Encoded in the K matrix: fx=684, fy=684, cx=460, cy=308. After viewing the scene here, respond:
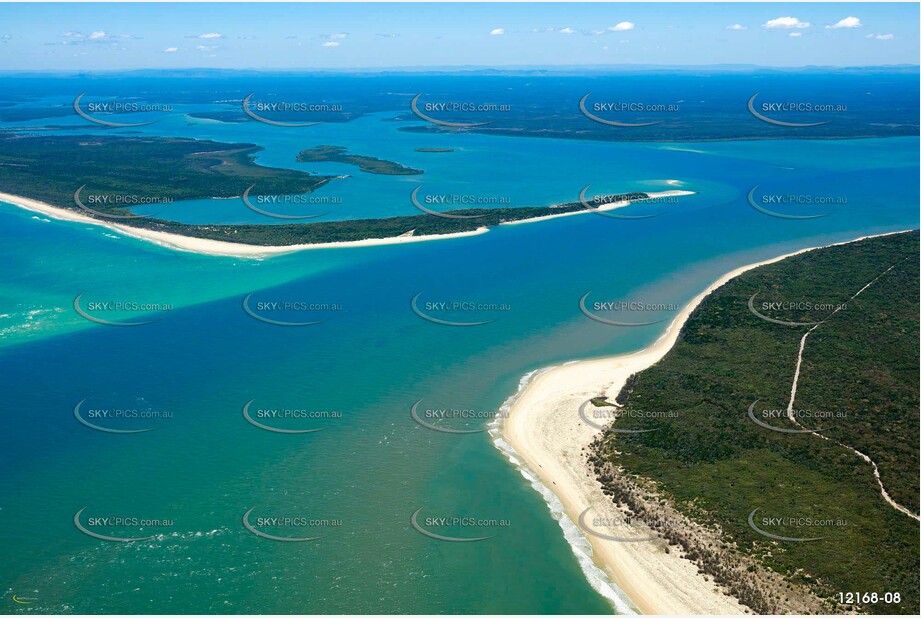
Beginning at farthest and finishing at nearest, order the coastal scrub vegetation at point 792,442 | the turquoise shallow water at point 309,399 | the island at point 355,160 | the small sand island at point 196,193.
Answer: the island at point 355,160, the small sand island at point 196,193, the turquoise shallow water at point 309,399, the coastal scrub vegetation at point 792,442

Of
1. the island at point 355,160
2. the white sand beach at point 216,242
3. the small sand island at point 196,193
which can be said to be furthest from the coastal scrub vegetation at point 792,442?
the island at point 355,160

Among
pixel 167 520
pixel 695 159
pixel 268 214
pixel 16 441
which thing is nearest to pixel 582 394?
pixel 167 520

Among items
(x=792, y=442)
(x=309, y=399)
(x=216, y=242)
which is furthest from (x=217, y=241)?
(x=792, y=442)

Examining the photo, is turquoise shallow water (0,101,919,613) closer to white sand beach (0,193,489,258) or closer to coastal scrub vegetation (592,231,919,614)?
white sand beach (0,193,489,258)

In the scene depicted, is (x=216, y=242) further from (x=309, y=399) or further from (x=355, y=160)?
(x=355, y=160)

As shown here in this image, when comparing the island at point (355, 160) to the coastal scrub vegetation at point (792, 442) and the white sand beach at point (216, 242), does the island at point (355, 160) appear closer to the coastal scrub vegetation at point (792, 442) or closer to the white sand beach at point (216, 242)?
the white sand beach at point (216, 242)

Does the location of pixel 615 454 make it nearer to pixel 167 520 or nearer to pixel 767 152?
pixel 167 520

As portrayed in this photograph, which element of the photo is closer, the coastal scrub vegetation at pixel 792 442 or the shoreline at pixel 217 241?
the coastal scrub vegetation at pixel 792 442
